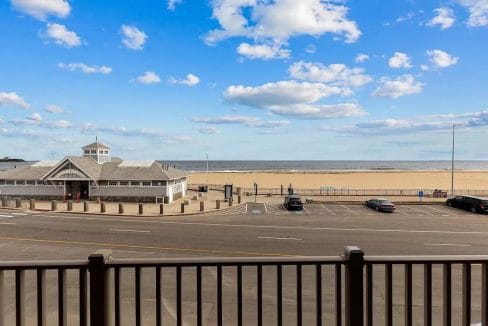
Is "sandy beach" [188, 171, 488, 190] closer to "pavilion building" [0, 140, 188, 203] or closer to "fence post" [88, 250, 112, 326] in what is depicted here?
"pavilion building" [0, 140, 188, 203]

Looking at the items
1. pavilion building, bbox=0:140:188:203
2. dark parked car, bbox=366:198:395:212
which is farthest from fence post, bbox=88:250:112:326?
pavilion building, bbox=0:140:188:203

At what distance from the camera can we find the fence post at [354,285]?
405 cm

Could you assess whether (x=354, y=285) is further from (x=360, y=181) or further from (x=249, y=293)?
(x=360, y=181)

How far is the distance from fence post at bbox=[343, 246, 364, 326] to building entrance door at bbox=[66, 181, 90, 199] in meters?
45.0

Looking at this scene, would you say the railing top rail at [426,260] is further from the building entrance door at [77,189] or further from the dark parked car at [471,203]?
the building entrance door at [77,189]

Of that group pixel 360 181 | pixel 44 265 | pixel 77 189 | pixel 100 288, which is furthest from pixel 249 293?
pixel 360 181

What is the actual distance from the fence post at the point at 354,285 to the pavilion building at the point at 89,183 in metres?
40.0

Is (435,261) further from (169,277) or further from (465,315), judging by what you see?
(169,277)

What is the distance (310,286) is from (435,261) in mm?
7797

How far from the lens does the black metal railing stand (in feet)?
13.2

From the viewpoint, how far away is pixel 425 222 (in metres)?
29.0

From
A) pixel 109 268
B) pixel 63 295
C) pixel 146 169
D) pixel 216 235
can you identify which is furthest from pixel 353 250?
pixel 146 169

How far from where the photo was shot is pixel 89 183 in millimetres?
44062

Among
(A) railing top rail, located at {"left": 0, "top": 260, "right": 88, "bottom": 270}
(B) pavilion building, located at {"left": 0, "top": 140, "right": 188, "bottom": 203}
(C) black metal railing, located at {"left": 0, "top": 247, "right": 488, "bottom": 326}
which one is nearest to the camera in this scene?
(A) railing top rail, located at {"left": 0, "top": 260, "right": 88, "bottom": 270}
